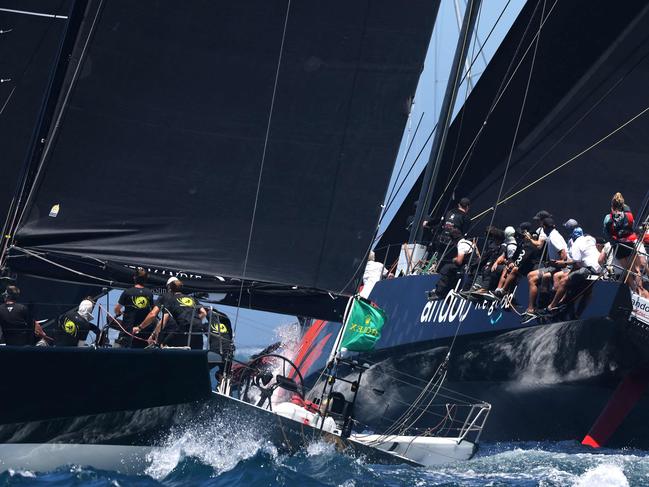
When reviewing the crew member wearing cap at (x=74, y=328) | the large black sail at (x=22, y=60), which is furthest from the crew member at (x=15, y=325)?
the large black sail at (x=22, y=60)

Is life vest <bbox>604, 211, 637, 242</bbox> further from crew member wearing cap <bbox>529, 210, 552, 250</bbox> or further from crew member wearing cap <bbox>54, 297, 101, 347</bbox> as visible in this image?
crew member wearing cap <bbox>54, 297, 101, 347</bbox>

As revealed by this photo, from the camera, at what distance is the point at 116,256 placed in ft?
40.9

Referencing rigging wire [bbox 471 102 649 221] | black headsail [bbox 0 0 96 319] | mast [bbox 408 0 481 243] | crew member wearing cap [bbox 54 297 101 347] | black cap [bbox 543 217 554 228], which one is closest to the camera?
crew member wearing cap [bbox 54 297 101 347]

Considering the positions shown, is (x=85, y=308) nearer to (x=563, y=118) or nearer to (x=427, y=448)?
(x=427, y=448)

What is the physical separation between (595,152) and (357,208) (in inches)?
237

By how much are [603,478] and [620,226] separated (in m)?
2.45

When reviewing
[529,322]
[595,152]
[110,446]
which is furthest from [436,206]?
[110,446]

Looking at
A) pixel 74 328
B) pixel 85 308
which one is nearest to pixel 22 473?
pixel 74 328

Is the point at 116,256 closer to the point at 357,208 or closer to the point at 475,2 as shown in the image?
the point at 357,208

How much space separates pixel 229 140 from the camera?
12891 mm

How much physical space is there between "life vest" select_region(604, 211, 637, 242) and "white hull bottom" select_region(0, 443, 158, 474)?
4.64 meters

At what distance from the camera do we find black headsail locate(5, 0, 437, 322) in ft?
40.8

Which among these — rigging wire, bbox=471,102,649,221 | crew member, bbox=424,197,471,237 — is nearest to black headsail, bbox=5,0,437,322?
crew member, bbox=424,197,471,237

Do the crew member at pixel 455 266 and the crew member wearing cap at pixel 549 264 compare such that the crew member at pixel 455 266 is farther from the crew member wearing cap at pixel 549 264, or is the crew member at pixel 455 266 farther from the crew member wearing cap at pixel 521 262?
the crew member wearing cap at pixel 549 264
